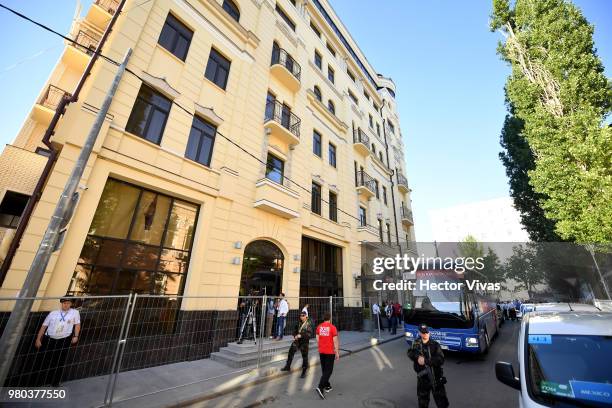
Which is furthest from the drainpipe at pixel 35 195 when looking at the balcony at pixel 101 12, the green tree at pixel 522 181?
the green tree at pixel 522 181

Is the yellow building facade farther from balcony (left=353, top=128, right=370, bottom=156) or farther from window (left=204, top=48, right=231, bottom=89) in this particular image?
balcony (left=353, top=128, right=370, bottom=156)

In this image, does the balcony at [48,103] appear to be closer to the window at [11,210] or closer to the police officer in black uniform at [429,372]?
the window at [11,210]

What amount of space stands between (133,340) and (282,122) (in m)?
11.9

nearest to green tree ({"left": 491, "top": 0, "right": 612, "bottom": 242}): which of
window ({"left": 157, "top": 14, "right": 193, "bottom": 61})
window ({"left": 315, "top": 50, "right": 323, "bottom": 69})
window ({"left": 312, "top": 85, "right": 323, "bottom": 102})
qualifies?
window ({"left": 312, "top": 85, "right": 323, "bottom": 102})

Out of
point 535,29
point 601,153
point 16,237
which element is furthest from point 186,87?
point 535,29

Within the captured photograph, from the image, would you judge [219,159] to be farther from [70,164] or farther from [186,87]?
[70,164]

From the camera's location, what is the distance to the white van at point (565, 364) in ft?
8.71

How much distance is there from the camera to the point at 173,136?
9.25m

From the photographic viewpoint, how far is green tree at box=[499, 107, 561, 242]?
1880 cm

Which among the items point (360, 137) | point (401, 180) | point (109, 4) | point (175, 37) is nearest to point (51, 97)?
point (109, 4)

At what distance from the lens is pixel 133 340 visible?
6801mm

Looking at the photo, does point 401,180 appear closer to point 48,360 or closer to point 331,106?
point 331,106

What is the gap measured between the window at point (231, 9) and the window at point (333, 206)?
11377 mm

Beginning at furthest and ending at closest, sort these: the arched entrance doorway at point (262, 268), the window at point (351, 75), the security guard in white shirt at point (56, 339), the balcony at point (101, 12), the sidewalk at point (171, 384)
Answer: the window at point (351, 75), the balcony at point (101, 12), the arched entrance doorway at point (262, 268), the security guard in white shirt at point (56, 339), the sidewalk at point (171, 384)
